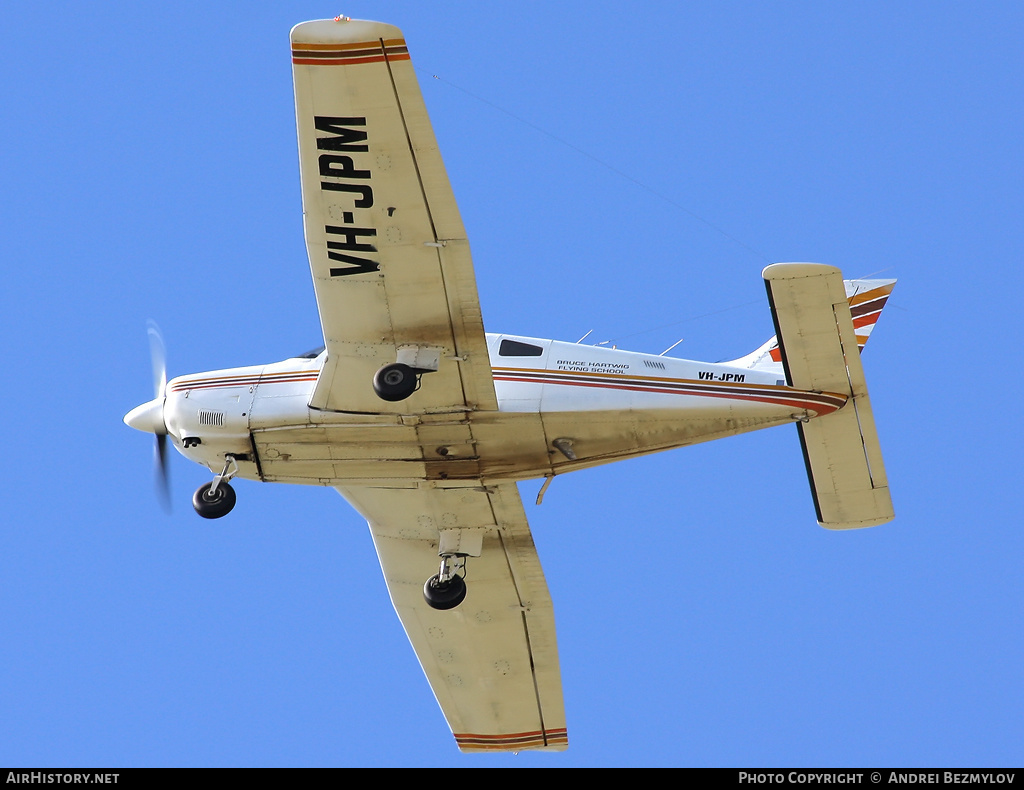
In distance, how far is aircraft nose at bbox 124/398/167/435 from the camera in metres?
18.8

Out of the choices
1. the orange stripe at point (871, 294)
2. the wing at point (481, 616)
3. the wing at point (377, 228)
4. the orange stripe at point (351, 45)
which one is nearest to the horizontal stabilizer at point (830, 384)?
the orange stripe at point (871, 294)

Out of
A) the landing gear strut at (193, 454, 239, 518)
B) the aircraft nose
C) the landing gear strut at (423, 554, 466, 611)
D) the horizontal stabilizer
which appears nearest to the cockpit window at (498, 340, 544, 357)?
the horizontal stabilizer

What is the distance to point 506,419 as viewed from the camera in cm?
1705

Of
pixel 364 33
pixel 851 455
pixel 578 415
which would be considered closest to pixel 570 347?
pixel 578 415

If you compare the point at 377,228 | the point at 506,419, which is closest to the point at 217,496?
the point at 506,419

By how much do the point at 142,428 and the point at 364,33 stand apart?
7291 mm

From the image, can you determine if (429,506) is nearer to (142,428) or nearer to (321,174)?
(142,428)

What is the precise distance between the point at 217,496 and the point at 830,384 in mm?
8037

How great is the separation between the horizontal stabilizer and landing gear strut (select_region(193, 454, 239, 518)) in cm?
737

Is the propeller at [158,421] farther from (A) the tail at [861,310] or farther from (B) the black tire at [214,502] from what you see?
(A) the tail at [861,310]

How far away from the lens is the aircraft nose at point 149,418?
18.8 metres

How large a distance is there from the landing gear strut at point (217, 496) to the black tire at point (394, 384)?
2907mm

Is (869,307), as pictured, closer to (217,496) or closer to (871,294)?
(871,294)

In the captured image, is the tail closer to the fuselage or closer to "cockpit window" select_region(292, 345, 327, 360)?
the fuselage
